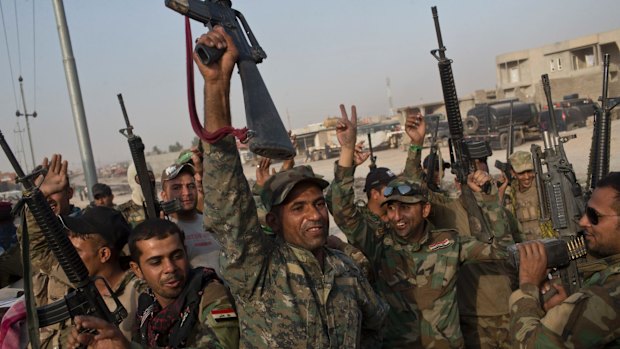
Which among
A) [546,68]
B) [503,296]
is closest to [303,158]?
[546,68]

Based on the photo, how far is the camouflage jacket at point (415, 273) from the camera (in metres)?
3.34

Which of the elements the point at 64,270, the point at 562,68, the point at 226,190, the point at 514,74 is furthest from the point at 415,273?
the point at 514,74

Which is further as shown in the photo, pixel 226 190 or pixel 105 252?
pixel 105 252

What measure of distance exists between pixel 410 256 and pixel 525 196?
3.20 m

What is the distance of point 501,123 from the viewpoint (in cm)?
2409

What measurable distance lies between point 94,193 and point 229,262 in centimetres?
546

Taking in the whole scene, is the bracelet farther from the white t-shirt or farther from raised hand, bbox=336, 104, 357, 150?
the white t-shirt

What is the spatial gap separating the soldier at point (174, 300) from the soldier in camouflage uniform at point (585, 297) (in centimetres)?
121

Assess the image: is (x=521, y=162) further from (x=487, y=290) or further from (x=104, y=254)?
(x=104, y=254)

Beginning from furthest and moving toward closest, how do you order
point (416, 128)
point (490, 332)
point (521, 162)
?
point (521, 162), point (416, 128), point (490, 332)

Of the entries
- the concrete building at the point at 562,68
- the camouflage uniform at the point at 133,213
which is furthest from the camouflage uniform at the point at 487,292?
the concrete building at the point at 562,68

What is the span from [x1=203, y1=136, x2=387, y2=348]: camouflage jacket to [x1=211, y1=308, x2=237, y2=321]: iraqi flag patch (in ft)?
0.37

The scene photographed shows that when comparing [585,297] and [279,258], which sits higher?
[279,258]

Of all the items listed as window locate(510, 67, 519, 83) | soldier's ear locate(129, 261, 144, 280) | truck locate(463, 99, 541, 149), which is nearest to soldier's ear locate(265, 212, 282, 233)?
soldier's ear locate(129, 261, 144, 280)
